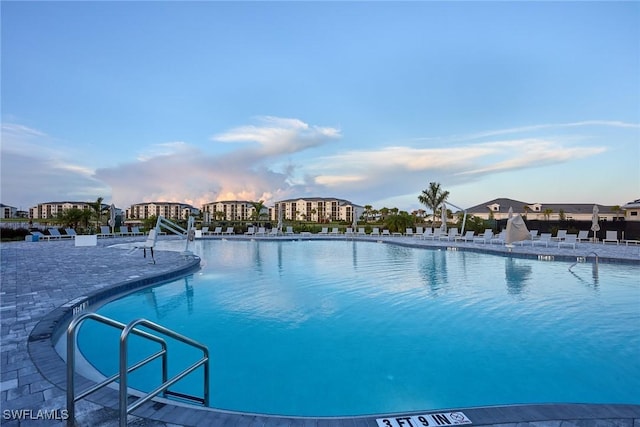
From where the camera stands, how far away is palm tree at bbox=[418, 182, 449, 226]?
112ft

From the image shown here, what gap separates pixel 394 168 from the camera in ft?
86.2

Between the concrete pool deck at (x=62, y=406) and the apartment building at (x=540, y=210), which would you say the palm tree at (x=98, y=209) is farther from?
the apartment building at (x=540, y=210)

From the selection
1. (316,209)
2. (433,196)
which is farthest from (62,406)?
(316,209)

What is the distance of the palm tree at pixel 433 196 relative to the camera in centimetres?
3428

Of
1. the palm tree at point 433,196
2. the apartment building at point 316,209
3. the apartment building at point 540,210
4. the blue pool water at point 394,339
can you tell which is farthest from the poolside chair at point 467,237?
the apartment building at point 316,209

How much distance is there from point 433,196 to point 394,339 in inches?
1258

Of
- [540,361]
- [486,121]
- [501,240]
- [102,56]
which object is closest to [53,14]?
[102,56]

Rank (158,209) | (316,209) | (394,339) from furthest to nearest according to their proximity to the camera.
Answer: (158,209)
(316,209)
(394,339)

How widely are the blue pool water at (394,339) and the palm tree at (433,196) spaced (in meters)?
26.0

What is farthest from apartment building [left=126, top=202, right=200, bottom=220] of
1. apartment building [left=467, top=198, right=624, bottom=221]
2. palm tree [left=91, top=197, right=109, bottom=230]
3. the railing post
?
the railing post

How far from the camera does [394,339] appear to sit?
15.4 ft

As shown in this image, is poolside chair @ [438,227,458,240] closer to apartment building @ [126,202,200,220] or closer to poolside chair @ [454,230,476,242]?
poolside chair @ [454,230,476,242]

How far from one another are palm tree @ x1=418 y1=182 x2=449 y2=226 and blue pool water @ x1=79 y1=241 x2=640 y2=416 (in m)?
26.0

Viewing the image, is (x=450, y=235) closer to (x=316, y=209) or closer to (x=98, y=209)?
(x=98, y=209)
